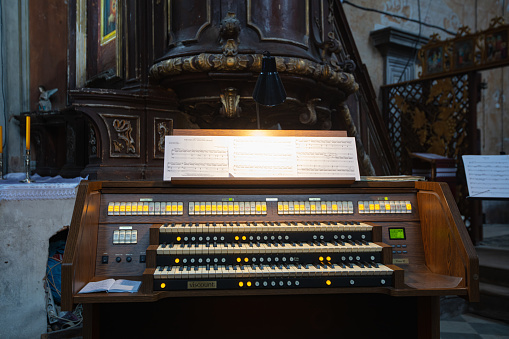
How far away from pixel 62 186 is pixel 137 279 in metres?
1.44

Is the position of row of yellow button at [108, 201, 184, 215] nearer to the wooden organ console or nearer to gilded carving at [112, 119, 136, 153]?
the wooden organ console

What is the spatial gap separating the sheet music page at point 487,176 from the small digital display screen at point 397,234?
4.85 feet

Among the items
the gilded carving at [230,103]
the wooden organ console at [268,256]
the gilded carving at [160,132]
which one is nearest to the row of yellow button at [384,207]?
the wooden organ console at [268,256]

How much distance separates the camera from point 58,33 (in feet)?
15.6

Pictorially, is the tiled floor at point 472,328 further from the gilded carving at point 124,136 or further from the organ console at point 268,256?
the gilded carving at point 124,136

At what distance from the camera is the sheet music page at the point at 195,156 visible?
7.31 feet

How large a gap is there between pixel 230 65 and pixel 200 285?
1523mm

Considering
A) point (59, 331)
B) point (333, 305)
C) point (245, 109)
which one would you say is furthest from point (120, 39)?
point (333, 305)

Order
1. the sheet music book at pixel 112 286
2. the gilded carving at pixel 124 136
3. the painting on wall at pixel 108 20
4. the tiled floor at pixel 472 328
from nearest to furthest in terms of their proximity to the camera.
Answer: the sheet music book at pixel 112 286 → the gilded carving at pixel 124 136 → the tiled floor at pixel 472 328 → the painting on wall at pixel 108 20

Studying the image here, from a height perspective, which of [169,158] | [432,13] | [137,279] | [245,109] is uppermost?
[432,13]

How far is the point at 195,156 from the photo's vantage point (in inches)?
89.3

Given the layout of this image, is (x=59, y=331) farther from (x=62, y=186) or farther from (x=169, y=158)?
(x=169, y=158)

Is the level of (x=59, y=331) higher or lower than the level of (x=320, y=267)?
lower

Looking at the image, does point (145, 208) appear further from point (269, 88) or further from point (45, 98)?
point (45, 98)
